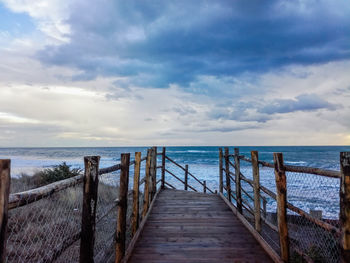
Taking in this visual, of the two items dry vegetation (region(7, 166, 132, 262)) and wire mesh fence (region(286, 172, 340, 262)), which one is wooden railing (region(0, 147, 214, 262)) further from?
wire mesh fence (region(286, 172, 340, 262))

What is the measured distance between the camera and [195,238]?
3740mm

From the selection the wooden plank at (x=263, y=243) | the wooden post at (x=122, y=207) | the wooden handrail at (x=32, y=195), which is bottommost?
the wooden plank at (x=263, y=243)

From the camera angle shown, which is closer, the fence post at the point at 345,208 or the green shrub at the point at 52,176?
the fence post at the point at 345,208

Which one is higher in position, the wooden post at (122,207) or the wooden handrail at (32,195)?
the wooden handrail at (32,195)

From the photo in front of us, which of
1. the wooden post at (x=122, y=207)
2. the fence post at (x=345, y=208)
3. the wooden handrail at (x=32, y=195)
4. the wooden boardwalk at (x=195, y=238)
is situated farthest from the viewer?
the wooden boardwalk at (x=195, y=238)

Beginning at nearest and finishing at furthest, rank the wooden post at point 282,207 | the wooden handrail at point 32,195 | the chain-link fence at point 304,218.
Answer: the wooden handrail at point 32,195
the chain-link fence at point 304,218
the wooden post at point 282,207

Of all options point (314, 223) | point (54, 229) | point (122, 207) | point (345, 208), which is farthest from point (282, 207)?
point (54, 229)

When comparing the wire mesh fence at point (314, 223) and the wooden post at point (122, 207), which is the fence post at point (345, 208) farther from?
the wooden post at point (122, 207)

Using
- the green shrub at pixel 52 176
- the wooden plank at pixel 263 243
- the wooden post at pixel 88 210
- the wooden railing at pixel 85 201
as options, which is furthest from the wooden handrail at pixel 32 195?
the green shrub at pixel 52 176

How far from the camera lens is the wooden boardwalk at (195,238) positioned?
3107 mm

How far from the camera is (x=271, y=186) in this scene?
51.4 ft

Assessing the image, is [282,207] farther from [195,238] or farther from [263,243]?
[195,238]

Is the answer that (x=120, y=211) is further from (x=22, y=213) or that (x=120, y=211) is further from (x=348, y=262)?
(x=22, y=213)

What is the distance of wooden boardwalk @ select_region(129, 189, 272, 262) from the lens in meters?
3.11
